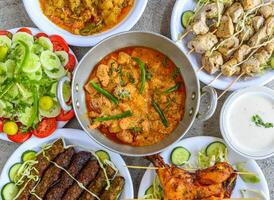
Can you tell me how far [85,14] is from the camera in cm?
469

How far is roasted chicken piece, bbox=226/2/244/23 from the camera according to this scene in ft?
14.6

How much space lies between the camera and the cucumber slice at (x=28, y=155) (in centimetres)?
466

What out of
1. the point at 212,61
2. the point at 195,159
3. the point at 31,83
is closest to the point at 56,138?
the point at 31,83

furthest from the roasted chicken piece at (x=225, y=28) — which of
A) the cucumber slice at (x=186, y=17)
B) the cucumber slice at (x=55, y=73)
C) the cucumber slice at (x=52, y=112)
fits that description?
the cucumber slice at (x=52, y=112)

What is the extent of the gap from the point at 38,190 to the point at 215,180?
1.56m

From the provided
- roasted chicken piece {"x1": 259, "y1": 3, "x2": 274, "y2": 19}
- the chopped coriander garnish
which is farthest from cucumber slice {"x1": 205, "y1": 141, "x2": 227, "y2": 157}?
roasted chicken piece {"x1": 259, "y1": 3, "x2": 274, "y2": 19}

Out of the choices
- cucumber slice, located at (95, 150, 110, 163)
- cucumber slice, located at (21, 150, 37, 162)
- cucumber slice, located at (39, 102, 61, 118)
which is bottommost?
cucumber slice, located at (21, 150, 37, 162)

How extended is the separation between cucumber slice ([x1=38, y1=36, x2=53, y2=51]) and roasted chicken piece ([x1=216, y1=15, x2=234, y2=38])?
58.6 inches

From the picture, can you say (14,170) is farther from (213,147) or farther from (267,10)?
(267,10)

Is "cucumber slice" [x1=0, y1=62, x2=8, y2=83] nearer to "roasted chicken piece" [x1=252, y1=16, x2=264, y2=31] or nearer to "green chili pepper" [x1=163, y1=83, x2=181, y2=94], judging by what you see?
"green chili pepper" [x1=163, y1=83, x2=181, y2=94]

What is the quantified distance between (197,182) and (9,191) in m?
1.70

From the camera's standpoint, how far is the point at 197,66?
4.66m

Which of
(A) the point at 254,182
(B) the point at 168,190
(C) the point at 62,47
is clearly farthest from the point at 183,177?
(C) the point at 62,47

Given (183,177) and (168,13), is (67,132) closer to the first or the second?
(183,177)
